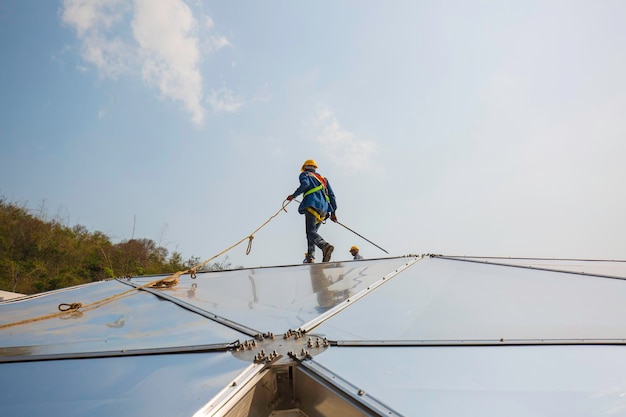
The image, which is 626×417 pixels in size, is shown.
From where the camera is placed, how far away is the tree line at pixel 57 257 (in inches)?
354

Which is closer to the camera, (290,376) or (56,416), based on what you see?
(56,416)

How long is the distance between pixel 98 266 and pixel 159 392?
440 inches

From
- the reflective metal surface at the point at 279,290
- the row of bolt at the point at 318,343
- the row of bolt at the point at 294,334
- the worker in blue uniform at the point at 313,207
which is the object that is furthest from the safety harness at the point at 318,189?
the row of bolt at the point at 318,343

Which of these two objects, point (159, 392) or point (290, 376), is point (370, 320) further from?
point (159, 392)

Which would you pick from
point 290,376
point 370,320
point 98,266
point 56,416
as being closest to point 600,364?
point 370,320

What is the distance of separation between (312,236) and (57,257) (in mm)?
8194

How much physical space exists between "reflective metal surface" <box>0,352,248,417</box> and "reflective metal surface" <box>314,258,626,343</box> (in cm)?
58

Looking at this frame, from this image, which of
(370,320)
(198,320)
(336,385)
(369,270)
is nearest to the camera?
(336,385)

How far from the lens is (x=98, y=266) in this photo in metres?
10.7

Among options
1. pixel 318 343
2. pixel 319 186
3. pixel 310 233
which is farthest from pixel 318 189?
pixel 318 343

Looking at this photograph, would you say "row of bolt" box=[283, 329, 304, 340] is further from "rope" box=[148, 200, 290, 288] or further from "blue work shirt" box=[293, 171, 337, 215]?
"blue work shirt" box=[293, 171, 337, 215]

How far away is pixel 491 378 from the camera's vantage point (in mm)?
1218

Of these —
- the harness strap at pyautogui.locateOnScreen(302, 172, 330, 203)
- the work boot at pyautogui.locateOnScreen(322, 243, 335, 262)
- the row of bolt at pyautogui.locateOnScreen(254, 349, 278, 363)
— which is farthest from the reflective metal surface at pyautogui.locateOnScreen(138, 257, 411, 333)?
the harness strap at pyautogui.locateOnScreen(302, 172, 330, 203)

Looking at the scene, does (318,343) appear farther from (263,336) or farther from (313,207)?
(313,207)
